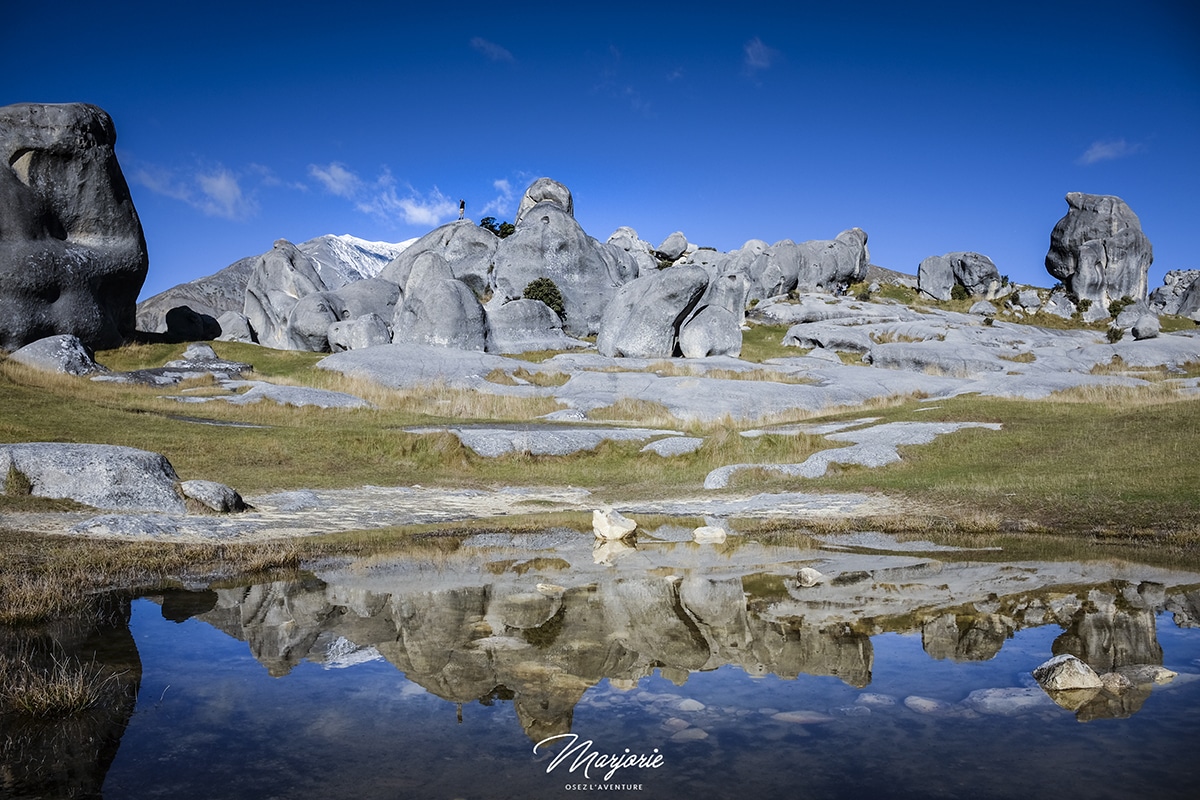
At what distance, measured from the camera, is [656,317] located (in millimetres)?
58000

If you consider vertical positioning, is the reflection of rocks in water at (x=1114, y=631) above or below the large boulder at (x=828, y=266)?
below

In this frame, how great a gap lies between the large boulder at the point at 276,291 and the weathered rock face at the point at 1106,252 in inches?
4000

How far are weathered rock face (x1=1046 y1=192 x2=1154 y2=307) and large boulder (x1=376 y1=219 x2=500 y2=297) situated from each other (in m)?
83.3

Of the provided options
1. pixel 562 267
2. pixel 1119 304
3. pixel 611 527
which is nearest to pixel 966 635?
pixel 611 527

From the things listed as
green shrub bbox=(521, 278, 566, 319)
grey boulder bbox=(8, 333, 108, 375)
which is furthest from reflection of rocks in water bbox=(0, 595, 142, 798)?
green shrub bbox=(521, 278, 566, 319)

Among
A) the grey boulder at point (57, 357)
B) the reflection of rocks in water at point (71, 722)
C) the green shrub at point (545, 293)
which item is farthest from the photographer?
the green shrub at point (545, 293)

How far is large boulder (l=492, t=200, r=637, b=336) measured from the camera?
77.5 meters

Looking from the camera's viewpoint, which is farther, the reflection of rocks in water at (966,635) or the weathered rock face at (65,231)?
the weathered rock face at (65,231)

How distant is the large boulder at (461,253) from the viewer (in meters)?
83.6

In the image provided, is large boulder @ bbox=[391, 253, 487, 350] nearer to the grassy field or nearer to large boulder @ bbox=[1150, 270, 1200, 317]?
the grassy field

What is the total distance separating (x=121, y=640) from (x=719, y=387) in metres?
33.5

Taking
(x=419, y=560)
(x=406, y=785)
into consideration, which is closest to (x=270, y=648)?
(x=406, y=785)

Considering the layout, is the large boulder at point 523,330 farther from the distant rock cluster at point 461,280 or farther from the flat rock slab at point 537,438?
the flat rock slab at point 537,438

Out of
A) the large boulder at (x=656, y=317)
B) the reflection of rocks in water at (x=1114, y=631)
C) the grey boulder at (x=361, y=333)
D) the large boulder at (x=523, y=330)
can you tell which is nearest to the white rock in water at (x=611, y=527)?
the reflection of rocks in water at (x=1114, y=631)
